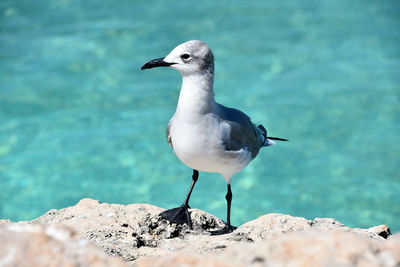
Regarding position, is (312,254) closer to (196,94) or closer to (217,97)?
(196,94)

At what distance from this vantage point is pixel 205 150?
3012 millimetres

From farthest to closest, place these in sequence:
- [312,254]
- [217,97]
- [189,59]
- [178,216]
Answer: [217,97]
[178,216]
[189,59]
[312,254]

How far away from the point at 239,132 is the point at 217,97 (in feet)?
13.8

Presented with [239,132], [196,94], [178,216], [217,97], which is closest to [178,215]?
[178,216]

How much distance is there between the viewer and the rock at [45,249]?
1.40 meters

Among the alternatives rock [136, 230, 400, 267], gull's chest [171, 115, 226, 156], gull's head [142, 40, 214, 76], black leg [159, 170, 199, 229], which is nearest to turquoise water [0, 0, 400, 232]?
black leg [159, 170, 199, 229]

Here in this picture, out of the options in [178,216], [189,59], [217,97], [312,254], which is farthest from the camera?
[217,97]

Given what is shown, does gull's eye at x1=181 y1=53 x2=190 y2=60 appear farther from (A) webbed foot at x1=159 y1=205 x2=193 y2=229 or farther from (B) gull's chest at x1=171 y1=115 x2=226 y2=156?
(A) webbed foot at x1=159 y1=205 x2=193 y2=229

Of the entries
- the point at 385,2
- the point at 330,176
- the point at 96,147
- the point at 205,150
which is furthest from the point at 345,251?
the point at 385,2

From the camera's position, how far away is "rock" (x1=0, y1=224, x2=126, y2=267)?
1.40 m

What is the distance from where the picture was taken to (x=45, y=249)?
143cm

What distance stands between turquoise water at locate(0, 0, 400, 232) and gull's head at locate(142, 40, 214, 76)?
9.79 ft

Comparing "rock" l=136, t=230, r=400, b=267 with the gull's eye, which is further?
the gull's eye

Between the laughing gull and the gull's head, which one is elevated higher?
the gull's head
